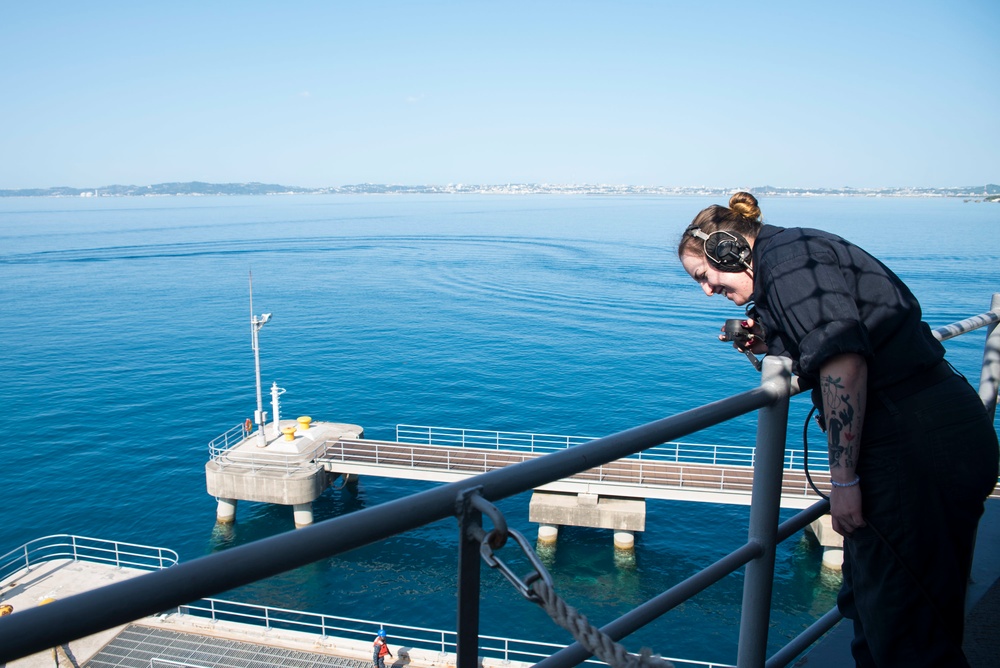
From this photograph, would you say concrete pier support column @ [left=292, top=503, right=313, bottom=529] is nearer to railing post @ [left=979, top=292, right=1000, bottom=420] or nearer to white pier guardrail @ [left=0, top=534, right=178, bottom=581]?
white pier guardrail @ [left=0, top=534, right=178, bottom=581]

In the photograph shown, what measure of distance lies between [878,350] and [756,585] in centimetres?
→ 81

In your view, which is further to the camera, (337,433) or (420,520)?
(337,433)

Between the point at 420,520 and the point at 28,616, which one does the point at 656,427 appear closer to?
the point at 420,520

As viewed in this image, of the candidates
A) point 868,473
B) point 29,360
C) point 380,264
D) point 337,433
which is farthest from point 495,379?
point 380,264

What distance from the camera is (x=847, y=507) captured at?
7.40 ft

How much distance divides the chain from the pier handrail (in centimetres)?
4

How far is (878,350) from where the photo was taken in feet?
7.39

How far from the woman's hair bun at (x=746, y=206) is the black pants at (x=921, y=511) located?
2.54 feet

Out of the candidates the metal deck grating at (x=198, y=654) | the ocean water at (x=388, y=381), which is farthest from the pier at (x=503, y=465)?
the metal deck grating at (x=198, y=654)

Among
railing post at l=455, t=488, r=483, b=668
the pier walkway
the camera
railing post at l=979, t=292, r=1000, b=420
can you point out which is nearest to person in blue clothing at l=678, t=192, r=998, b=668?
the camera

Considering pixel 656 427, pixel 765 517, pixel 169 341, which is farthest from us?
pixel 169 341

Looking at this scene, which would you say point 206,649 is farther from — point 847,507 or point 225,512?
point 847,507

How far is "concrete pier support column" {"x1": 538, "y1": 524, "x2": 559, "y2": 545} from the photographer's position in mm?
23578

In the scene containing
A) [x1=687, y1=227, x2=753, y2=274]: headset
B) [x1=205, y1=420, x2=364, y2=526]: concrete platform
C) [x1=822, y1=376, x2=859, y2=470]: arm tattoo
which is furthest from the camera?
[x1=205, y1=420, x2=364, y2=526]: concrete platform
